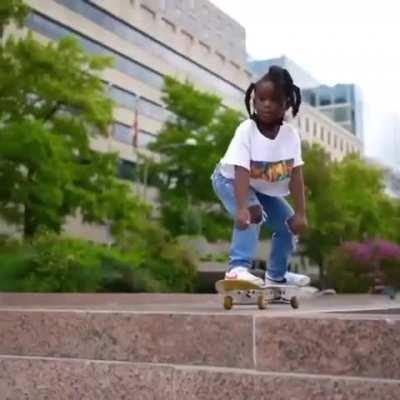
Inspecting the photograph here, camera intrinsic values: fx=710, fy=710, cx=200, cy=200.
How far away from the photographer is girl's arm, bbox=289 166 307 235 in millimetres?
4754

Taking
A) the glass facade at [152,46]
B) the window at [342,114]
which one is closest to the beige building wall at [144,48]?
the glass facade at [152,46]

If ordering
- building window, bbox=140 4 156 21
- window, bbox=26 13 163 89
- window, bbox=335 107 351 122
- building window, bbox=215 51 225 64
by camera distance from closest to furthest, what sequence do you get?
window, bbox=26 13 163 89
building window, bbox=140 4 156 21
building window, bbox=215 51 225 64
window, bbox=335 107 351 122

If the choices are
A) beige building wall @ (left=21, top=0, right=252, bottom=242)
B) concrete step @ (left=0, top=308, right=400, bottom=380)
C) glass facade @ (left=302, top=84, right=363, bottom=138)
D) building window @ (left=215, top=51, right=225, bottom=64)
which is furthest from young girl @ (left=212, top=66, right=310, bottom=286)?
glass facade @ (left=302, top=84, right=363, bottom=138)

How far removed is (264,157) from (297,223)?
52 cm

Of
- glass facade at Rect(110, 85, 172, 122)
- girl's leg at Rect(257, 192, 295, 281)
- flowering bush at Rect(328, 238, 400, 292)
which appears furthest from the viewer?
glass facade at Rect(110, 85, 172, 122)

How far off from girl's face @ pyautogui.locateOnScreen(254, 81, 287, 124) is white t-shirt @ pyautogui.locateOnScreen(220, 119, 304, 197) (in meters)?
0.11

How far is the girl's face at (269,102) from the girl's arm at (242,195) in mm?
402

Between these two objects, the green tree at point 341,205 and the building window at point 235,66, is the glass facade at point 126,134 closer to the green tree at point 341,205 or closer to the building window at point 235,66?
the green tree at point 341,205

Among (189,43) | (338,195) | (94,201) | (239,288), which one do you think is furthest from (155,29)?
(239,288)

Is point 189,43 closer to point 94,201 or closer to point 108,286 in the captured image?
point 94,201

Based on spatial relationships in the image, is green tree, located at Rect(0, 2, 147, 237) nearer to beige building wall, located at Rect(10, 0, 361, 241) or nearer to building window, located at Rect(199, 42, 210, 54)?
beige building wall, located at Rect(10, 0, 361, 241)

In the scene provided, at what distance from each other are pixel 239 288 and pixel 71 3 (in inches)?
1555

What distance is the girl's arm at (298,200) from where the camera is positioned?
4.75m

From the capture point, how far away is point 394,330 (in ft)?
9.34
